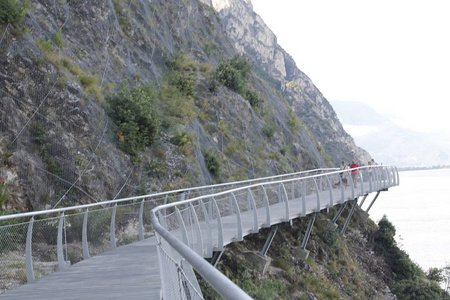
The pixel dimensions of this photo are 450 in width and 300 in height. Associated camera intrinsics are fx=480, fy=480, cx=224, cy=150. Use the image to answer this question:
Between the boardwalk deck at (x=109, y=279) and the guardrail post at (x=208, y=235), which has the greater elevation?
the guardrail post at (x=208, y=235)

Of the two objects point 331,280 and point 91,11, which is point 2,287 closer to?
point 331,280

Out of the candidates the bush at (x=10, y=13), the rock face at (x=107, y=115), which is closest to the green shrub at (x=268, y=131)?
the rock face at (x=107, y=115)

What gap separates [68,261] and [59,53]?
427 inches

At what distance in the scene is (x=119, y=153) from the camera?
59.3 ft

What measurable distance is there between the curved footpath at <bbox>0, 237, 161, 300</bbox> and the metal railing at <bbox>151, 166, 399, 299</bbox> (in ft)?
2.79

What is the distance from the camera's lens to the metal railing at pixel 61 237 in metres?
7.74

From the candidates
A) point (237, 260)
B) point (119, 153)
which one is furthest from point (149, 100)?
point (237, 260)

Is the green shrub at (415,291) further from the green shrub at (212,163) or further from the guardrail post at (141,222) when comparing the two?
the guardrail post at (141,222)

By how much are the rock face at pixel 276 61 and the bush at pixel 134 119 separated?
90.8 metres

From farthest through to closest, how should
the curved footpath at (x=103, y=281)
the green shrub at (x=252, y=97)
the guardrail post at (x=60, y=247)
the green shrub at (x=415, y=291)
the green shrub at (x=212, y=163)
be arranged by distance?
the green shrub at (x=252, y=97) < the green shrub at (x=212, y=163) < the green shrub at (x=415, y=291) < the guardrail post at (x=60, y=247) < the curved footpath at (x=103, y=281)

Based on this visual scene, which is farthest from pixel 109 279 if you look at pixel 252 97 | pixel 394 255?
pixel 252 97

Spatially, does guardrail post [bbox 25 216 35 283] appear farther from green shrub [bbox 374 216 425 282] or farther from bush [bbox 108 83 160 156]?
green shrub [bbox 374 216 425 282]

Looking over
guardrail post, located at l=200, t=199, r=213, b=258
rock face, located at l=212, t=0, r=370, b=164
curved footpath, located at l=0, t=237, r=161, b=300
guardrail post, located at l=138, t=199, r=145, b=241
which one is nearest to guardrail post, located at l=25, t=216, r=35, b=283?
curved footpath, located at l=0, t=237, r=161, b=300

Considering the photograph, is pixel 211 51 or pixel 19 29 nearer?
pixel 19 29
